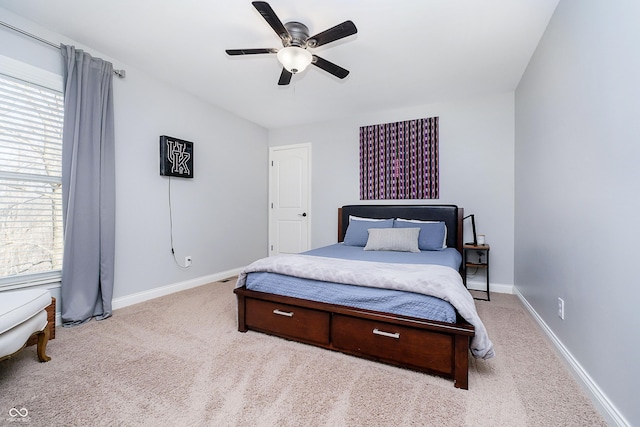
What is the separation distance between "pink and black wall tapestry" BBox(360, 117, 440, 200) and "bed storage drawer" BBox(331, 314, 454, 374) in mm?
2435

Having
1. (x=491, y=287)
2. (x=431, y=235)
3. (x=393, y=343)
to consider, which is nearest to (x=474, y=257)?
(x=491, y=287)

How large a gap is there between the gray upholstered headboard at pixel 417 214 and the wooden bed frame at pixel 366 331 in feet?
6.79

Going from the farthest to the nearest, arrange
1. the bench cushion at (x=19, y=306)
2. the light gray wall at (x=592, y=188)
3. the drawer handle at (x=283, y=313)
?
the drawer handle at (x=283, y=313) → the bench cushion at (x=19, y=306) → the light gray wall at (x=592, y=188)

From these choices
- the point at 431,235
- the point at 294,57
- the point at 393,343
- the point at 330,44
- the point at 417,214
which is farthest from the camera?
the point at 417,214

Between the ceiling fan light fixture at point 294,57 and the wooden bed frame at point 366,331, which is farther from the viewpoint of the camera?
the ceiling fan light fixture at point 294,57

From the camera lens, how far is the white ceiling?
2.02 metres

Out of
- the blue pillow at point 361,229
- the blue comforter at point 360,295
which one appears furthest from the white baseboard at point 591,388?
the blue pillow at point 361,229

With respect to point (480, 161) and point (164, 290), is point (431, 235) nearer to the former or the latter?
point (480, 161)

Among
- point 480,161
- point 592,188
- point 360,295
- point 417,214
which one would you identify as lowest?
point 360,295

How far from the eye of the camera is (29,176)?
89.0 inches

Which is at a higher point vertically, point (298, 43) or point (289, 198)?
point (298, 43)

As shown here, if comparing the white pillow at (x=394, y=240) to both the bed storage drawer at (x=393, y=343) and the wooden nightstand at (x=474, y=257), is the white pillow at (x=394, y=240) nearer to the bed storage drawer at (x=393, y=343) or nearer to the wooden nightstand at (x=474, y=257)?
the wooden nightstand at (x=474, y=257)

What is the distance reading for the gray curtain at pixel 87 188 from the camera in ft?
7.79

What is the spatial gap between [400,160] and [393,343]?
2.73 m
